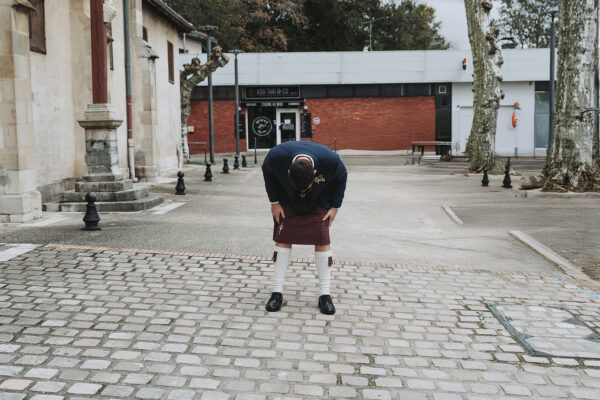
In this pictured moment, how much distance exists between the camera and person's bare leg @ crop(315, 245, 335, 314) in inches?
229

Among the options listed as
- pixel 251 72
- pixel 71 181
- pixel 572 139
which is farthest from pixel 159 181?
pixel 251 72

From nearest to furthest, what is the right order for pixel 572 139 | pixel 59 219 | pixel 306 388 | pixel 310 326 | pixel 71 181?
pixel 306 388
pixel 310 326
pixel 59 219
pixel 71 181
pixel 572 139

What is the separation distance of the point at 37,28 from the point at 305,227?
889 centimetres

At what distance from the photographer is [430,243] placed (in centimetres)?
967

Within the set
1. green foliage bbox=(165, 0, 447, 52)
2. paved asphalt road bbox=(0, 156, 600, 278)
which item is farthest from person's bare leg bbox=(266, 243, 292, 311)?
green foliage bbox=(165, 0, 447, 52)

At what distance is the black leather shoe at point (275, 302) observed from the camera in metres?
5.84

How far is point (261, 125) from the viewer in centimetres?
4056

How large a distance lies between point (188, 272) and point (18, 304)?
6.28ft

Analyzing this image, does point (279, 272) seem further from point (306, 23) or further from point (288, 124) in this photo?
point (306, 23)

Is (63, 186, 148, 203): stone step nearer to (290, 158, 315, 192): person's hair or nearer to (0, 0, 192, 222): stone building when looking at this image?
(0, 0, 192, 222): stone building

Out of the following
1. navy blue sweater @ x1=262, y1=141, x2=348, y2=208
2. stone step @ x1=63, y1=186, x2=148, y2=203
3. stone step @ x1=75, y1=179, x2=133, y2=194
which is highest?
navy blue sweater @ x1=262, y1=141, x2=348, y2=208

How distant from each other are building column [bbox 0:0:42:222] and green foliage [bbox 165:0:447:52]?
35.6 metres

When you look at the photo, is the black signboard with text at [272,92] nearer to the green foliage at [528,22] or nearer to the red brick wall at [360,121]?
the red brick wall at [360,121]

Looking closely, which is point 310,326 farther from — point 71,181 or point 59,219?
point 71,181
